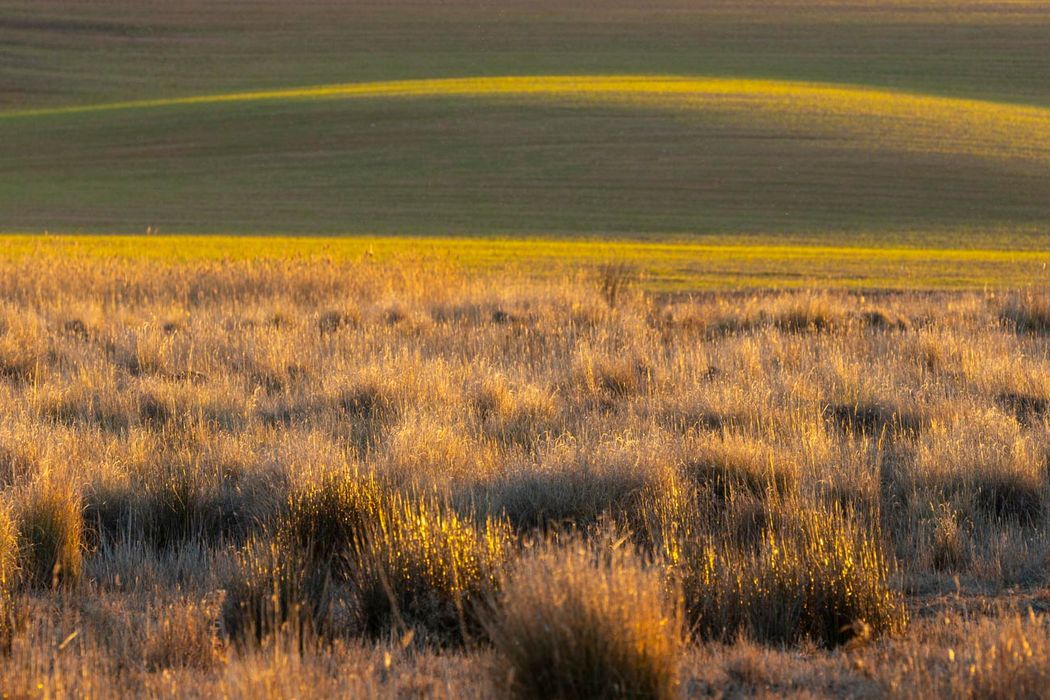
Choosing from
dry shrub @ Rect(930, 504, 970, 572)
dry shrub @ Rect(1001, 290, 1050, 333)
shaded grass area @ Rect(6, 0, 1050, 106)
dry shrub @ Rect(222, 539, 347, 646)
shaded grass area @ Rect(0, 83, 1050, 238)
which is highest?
shaded grass area @ Rect(6, 0, 1050, 106)

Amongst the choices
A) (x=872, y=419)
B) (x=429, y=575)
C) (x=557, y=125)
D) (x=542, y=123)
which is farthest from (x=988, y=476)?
(x=542, y=123)

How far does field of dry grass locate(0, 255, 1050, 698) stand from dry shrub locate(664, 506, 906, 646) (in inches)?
0.7

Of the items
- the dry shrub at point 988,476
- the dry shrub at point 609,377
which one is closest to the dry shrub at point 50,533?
the dry shrub at point 609,377

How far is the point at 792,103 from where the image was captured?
51.3 meters

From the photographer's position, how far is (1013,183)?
3978 cm

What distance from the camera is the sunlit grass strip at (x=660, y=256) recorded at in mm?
22516

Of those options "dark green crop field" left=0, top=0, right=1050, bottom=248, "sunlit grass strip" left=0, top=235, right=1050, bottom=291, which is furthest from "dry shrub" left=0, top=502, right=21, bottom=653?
"dark green crop field" left=0, top=0, right=1050, bottom=248

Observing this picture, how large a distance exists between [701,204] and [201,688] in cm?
3353

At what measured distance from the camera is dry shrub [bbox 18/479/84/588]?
6.19 m

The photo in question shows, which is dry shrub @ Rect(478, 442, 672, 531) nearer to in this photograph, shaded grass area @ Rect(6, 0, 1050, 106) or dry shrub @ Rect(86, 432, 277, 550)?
dry shrub @ Rect(86, 432, 277, 550)

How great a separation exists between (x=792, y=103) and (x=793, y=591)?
4827 cm

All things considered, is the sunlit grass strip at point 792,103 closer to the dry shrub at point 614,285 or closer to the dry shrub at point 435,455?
the dry shrub at point 614,285

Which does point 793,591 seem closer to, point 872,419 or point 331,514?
point 331,514

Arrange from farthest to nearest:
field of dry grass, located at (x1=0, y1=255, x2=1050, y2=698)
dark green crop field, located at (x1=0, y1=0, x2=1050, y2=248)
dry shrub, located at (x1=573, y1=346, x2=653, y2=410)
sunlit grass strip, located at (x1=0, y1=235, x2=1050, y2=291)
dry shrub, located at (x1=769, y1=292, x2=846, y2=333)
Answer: dark green crop field, located at (x1=0, y1=0, x2=1050, y2=248)
sunlit grass strip, located at (x1=0, y1=235, x2=1050, y2=291)
dry shrub, located at (x1=769, y1=292, x2=846, y2=333)
dry shrub, located at (x1=573, y1=346, x2=653, y2=410)
field of dry grass, located at (x1=0, y1=255, x2=1050, y2=698)
